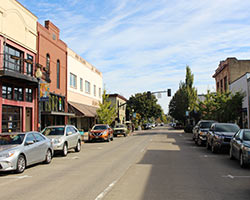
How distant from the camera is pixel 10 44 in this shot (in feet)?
69.4

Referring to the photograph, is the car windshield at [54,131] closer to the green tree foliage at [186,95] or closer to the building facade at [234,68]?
the building facade at [234,68]

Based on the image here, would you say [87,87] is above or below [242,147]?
above

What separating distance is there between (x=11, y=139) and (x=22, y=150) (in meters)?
1.00

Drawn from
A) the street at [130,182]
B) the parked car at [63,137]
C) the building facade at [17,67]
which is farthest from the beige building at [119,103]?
the street at [130,182]

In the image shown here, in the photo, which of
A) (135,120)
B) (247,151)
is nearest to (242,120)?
(247,151)

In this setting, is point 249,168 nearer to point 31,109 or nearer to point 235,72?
point 31,109

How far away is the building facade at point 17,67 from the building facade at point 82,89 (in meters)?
7.94

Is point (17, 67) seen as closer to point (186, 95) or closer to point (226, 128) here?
point (226, 128)

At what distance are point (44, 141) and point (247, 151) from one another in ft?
26.5

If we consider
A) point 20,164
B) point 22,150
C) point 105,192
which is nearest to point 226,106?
point 22,150

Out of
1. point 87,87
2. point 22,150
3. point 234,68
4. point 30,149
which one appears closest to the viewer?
point 22,150

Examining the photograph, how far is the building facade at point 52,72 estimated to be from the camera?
1024 inches

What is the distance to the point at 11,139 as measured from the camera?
11656 millimetres

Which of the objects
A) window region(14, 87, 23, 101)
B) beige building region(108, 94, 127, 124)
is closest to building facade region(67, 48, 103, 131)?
window region(14, 87, 23, 101)
